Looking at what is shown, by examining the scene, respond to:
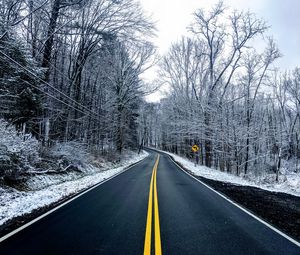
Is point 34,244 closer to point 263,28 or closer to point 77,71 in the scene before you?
point 77,71

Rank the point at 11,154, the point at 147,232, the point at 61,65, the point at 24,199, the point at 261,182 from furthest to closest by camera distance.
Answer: the point at 61,65, the point at 261,182, the point at 11,154, the point at 24,199, the point at 147,232

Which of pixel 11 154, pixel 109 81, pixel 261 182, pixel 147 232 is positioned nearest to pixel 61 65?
pixel 109 81

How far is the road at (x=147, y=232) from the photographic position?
4504 mm

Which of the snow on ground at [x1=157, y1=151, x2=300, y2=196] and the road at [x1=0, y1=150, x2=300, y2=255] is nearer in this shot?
the road at [x1=0, y1=150, x2=300, y2=255]

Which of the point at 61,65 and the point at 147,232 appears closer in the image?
the point at 147,232

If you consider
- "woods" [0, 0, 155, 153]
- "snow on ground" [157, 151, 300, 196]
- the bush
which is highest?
"woods" [0, 0, 155, 153]

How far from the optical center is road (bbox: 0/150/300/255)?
4504mm

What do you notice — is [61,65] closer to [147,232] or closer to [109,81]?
[109,81]

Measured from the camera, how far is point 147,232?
5.34 metres

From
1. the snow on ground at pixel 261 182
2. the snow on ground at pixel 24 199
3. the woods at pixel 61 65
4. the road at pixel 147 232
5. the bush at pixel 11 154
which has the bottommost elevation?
the snow on ground at pixel 261 182

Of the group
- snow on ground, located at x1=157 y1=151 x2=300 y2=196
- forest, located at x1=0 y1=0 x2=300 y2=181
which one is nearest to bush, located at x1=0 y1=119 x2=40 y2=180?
forest, located at x1=0 y1=0 x2=300 y2=181

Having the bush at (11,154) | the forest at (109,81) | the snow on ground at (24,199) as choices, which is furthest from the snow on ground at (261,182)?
the bush at (11,154)

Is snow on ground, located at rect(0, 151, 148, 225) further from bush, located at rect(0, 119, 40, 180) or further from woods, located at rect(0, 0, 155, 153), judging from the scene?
woods, located at rect(0, 0, 155, 153)

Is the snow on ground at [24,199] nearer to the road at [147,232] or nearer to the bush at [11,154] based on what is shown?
the bush at [11,154]
